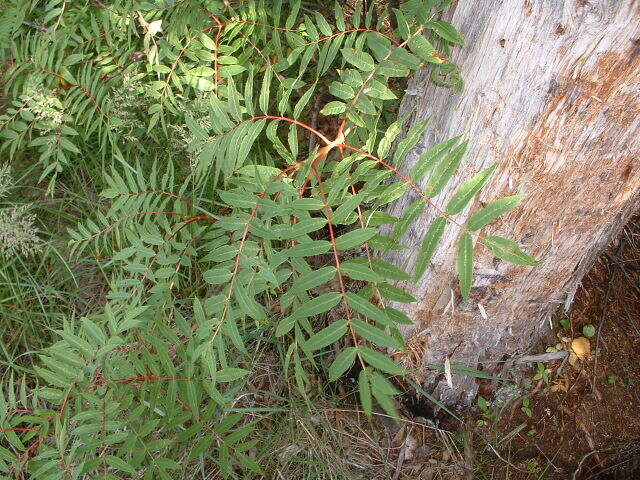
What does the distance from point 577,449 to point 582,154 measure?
129cm

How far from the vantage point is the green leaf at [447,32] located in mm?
1406

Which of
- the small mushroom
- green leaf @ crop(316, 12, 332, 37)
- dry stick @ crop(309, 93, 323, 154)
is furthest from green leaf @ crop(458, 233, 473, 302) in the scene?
the small mushroom

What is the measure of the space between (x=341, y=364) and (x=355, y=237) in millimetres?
306

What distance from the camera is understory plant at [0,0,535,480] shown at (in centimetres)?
135

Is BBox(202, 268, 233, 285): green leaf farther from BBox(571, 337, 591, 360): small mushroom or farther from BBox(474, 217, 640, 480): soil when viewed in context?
BBox(571, 337, 591, 360): small mushroom

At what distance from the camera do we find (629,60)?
123cm

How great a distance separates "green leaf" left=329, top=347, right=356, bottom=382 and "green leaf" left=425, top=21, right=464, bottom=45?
815 mm

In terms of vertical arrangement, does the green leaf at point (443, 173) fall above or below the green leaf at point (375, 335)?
above

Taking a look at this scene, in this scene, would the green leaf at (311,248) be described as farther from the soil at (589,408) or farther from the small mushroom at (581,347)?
the small mushroom at (581,347)

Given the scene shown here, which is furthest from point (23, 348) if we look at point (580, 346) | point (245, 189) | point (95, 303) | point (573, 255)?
point (580, 346)

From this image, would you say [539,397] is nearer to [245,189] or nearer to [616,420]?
[616,420]

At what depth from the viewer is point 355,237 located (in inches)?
52.2

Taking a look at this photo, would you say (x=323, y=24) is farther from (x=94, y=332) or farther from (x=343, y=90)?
(x=94, y=332)

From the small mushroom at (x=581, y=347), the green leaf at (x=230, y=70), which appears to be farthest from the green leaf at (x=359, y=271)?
the small mushroom at (x=581, y=347)
